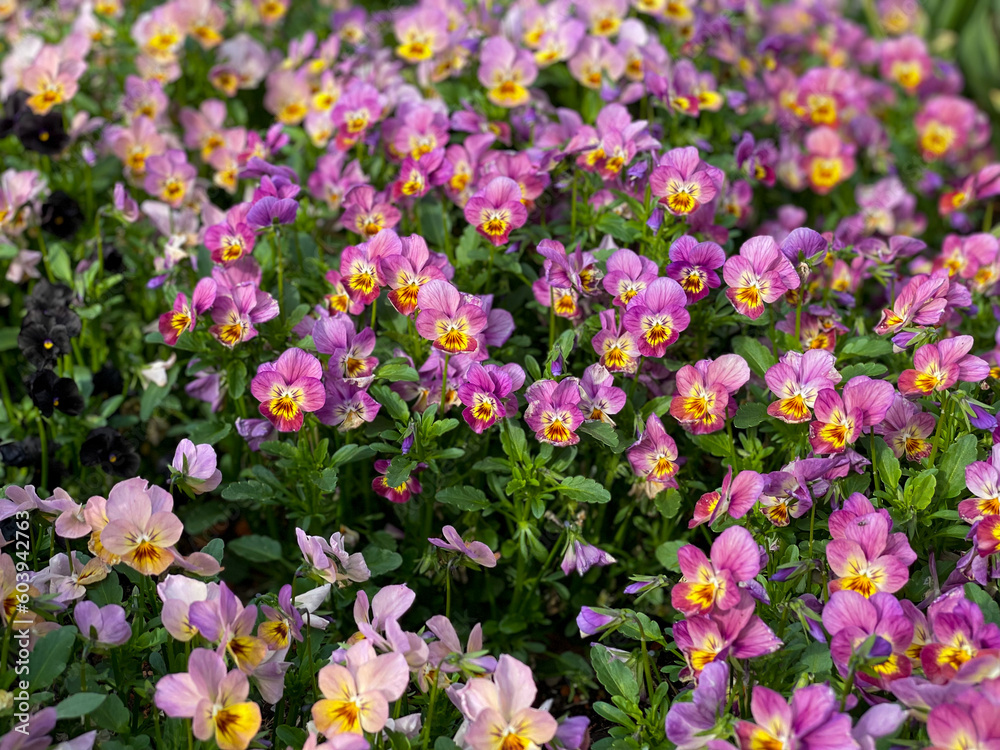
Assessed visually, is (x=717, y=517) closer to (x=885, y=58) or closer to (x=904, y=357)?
(x=904, y=357)

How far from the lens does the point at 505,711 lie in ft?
5.42

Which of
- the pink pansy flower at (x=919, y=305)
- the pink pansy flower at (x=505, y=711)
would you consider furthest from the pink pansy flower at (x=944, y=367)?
A: the pink pansy flower at (x=505, y=711)

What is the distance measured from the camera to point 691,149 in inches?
90.0

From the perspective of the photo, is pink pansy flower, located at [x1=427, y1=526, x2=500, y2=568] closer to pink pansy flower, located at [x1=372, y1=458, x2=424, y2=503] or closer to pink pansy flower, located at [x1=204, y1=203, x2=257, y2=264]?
pink pansy flower, located at [x1=372, y1=458, x2=424, y2=503]

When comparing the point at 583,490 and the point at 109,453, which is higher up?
the point at 583,490

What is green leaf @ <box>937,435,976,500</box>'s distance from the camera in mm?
1961

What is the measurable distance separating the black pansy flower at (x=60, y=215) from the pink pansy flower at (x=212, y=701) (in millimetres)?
1732

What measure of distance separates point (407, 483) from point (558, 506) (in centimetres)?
41

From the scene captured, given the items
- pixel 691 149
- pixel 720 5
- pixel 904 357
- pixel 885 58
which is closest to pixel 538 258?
pixel 691 149

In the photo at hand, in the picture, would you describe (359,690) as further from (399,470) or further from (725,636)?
(725,636)

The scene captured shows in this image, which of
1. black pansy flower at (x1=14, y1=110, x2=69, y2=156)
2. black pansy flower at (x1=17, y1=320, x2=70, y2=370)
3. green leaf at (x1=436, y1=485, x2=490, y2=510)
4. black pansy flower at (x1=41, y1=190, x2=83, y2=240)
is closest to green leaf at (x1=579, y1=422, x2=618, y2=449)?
green leaf at (x1=436, y1=485, x2=490, y2=510)

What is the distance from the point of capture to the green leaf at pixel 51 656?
64.6 inches

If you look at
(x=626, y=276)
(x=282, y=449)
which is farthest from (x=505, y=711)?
(x=626, y=276)

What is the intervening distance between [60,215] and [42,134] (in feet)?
0.83
